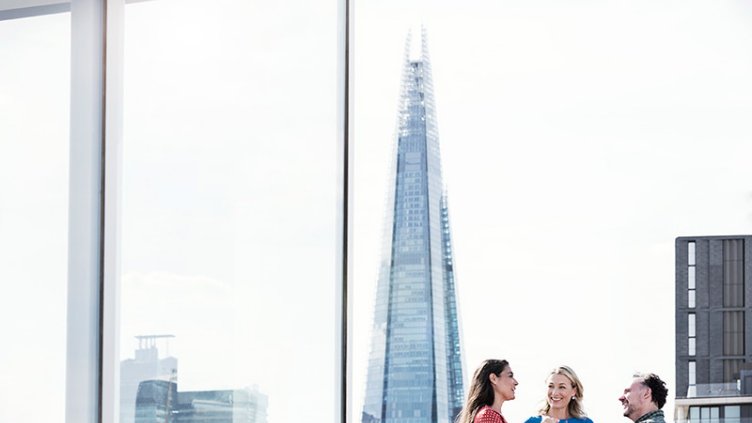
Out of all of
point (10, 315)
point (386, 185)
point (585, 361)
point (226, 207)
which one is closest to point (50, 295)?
point (10, 315)

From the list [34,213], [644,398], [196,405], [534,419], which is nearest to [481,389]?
[534,419]

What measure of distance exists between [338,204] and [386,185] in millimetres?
2614

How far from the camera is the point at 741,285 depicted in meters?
3.77

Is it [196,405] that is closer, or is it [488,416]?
[196,405]

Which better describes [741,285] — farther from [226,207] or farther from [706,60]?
[226,207]

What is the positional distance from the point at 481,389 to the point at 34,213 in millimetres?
1792

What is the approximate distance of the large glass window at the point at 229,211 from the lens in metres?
3.33

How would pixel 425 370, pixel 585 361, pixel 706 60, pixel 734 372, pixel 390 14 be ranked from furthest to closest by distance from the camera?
1. pixel 425 370
2. pixel 390 14
3. pixel 585 361
4. pixel 706 60
5. pixel 734 372

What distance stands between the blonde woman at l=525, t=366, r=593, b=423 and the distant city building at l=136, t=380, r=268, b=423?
1093 millimetres

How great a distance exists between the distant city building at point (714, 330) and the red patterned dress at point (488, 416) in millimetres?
831

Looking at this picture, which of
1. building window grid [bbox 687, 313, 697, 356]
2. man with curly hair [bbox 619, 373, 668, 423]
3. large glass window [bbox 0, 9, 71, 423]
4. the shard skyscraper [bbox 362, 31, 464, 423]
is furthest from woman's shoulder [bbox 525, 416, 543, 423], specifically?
the shard skyscraper [bbox 362, 31, 464, 423]

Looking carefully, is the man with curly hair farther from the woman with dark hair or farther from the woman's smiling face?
the woman with dark hair

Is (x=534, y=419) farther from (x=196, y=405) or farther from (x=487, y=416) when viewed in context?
(x=196, y=405)

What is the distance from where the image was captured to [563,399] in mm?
3738
